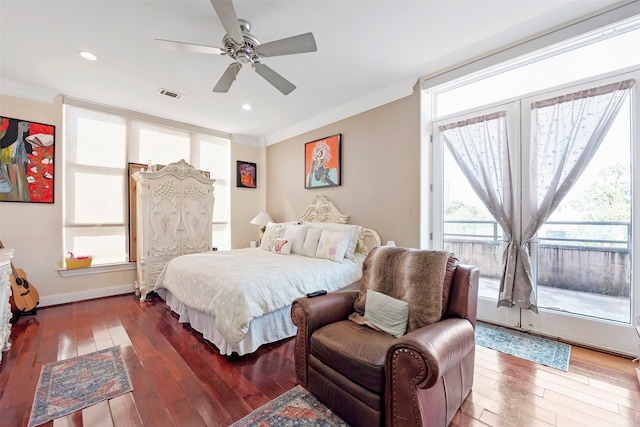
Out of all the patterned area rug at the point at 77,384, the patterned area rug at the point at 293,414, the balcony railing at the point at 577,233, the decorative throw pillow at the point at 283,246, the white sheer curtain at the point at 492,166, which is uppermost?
the white sheer curtain at the point at 492,166

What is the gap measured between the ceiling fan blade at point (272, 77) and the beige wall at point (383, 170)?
1524mm

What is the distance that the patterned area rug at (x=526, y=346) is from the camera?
2.16 metres

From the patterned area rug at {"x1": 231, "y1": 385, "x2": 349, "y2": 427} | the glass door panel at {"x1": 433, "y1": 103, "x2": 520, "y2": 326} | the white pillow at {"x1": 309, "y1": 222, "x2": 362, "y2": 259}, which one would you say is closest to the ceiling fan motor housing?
the white pillow at {"x1": 309, "y1": 222, "x2": 362, "y2": 259}

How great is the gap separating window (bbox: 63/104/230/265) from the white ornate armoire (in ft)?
1.23

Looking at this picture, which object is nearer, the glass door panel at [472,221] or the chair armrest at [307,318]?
the chair armrest at [307,318]

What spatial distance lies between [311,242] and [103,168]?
10.9 ft

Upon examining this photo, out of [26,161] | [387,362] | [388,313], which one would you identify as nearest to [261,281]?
[388,313]

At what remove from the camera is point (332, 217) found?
4105mm

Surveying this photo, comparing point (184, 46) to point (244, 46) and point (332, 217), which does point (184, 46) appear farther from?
point (332, 217)

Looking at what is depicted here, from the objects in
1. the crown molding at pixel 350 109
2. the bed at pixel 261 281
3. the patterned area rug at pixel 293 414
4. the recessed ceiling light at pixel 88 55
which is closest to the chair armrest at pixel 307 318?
the patterned area rug at pixel 293 414

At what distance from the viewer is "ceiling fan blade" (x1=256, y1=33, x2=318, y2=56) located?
1919mm

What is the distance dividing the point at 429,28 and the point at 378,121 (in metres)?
1.33

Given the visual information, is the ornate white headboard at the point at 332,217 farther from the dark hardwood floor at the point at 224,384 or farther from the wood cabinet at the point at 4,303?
the wood cabinet at the point at 4,303

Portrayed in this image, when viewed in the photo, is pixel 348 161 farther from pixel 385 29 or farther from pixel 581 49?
pixel 581 49
